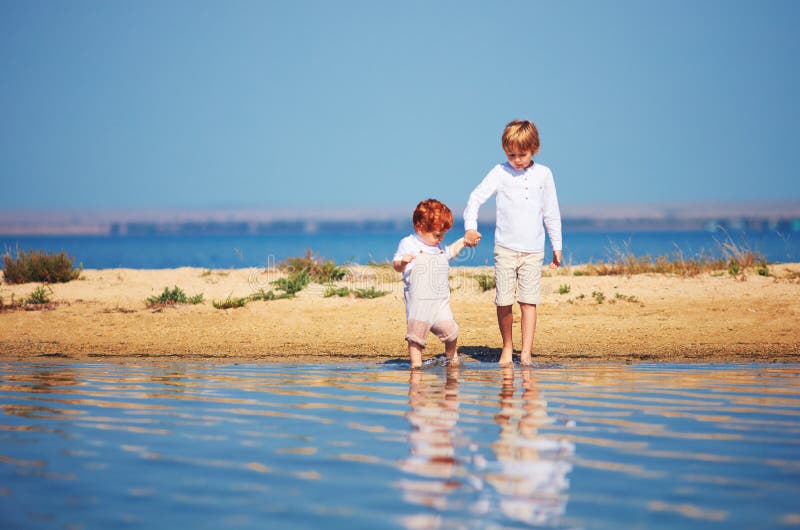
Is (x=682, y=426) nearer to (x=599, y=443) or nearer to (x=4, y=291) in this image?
(x=599, y=443)

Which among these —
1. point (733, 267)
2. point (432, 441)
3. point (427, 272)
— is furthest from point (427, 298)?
point (733, 267)

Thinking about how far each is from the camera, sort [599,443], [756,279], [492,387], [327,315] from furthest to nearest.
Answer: [756,279]
[327,315]
[492,387]
[599,443]

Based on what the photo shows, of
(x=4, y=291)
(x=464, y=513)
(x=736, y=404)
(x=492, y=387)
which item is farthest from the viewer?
(x=4, y=291)

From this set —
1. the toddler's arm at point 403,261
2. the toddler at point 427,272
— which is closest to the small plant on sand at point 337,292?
the toddler at point 427,272

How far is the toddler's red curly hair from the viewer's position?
8.52 metres

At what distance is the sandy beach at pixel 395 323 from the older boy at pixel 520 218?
2.69 feet

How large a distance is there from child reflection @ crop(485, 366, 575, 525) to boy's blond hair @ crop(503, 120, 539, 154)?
8.81 feet

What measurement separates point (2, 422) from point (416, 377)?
3.25 m

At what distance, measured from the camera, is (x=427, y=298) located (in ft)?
28.3

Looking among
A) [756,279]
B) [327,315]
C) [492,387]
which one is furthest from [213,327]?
[756,279]

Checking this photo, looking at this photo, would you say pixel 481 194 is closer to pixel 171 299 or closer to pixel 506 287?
pixel 506 287

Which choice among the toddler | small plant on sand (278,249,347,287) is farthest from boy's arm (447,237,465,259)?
small plant on sand (278,249,347,287)

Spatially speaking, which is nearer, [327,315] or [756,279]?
[327,315]

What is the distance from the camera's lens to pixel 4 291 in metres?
16.0
